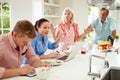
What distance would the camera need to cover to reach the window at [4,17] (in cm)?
412

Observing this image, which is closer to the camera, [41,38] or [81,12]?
[41,38]

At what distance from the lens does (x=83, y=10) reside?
5723mm

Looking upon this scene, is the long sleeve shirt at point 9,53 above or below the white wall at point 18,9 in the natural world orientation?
below

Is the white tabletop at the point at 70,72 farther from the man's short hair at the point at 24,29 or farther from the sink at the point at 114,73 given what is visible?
the man's short hair at the point at 24,29

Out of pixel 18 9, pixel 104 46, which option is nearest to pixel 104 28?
pixel 104 46

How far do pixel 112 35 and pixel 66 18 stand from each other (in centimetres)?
91

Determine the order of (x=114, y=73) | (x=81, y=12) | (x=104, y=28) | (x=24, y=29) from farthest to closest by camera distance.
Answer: (x=81, y=12) < (x=104, y=28) < (x=114, y=73) < (x=24, y=29)

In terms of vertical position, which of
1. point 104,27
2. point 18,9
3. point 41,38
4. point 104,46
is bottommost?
point 104,46

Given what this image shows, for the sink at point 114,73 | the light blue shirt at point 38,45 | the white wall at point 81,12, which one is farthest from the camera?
the white wall at point 81,12

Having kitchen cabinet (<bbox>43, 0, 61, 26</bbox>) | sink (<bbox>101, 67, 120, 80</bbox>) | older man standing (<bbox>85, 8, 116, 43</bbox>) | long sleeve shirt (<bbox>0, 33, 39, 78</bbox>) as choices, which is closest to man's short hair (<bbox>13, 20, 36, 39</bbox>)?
long sleeve shirt (<bbox>0, 33, 39, 78</bbox>)

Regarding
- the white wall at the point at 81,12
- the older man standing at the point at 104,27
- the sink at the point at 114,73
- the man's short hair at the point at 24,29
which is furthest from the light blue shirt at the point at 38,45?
the white wall at the point at 81,12

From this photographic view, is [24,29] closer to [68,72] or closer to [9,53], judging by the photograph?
[9,53]

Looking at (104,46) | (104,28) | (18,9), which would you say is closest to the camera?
(104,46)

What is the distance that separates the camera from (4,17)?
13.6ft
